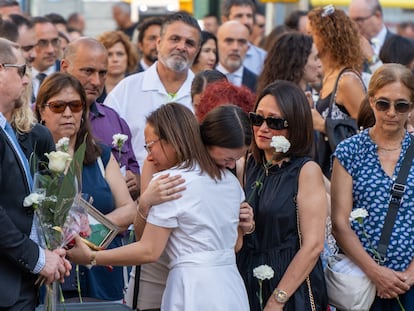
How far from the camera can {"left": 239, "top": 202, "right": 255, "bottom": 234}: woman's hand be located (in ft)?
17.2

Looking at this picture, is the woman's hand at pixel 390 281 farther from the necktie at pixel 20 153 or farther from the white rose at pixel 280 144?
the necktie at pixel 20 153

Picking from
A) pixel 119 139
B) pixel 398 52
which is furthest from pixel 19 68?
pixel 398 52

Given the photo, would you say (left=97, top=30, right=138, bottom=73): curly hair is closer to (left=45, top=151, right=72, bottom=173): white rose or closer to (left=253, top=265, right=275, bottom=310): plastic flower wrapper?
(left=253, top=265, right=275, bottom=310): plastic flower wrapper

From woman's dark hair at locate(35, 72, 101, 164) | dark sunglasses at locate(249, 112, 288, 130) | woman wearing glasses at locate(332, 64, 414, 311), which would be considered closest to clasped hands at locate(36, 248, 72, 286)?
dark sunglasses at locate(249, 112, 288, 130)

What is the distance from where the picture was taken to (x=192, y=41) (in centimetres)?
855

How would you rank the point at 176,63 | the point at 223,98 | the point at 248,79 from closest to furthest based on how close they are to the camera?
the point at 223,98
the point at 176,63
the point at 248,79

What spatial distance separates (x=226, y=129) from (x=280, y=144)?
14.7 inches

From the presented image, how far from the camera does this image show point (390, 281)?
578 centimetres

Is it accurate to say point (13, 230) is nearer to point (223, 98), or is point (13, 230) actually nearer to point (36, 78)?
point (223, 98)

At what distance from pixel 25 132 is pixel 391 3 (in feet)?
59.2

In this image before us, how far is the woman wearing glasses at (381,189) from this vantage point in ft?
19.1

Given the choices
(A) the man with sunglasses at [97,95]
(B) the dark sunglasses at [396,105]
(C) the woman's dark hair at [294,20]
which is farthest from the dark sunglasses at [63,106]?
(C) the woman's dark hair at [294,20]

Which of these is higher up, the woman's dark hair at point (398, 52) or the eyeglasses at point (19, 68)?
the eyeglasses at point (19, 68)

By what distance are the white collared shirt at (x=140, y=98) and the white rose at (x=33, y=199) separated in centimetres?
331
